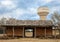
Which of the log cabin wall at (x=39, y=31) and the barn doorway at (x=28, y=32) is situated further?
the barn doorway at (x=28, y=32)

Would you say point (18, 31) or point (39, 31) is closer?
point (18, 31)

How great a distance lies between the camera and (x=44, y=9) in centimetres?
4431

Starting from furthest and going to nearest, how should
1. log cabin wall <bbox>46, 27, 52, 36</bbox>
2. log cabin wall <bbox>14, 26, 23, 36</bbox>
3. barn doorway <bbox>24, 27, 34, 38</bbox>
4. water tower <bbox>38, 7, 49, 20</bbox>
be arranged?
water tower <bbox>38, 7, 49, 20</bbox> → barn doorway <bbox>24, 27, 34, 38</bbox> → log cabin wall <bbox>46, 27, 52, 36</bbox> → log cabin wall <bbox>14, 26, 23, 36</bbox>

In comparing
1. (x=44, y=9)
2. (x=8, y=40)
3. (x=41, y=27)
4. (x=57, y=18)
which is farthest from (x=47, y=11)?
(x=57, y=18)

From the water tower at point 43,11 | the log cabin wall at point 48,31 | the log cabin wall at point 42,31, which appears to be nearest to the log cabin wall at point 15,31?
the log cabin wall at point 42,31

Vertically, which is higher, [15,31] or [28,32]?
[15,31]

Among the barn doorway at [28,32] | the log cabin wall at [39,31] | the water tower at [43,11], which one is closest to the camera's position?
the log cabin wall at [39,31]

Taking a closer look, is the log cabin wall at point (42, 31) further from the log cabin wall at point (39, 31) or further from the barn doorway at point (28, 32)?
the barn doorway at point (28, 32)

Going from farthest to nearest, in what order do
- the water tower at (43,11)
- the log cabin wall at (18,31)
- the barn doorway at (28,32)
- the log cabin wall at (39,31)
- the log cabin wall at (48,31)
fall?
the water tower at (43,11) → the barn doorway at (28,32) → the log cabin wall at (48,31) → the log cabin wall at (39,31) → the log cabin wall at (18,31)

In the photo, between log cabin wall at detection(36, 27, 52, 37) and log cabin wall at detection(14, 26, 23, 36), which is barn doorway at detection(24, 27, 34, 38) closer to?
log cabin wall at detection(36, 27, 52, 37)

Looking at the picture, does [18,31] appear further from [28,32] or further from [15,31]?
[28,32]

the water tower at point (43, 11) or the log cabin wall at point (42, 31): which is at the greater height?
the water tower at point (43, 11)

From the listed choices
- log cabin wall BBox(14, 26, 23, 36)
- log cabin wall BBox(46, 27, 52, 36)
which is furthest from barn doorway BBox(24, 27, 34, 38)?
log cabin wall BBox(46, 27, 52, 36)

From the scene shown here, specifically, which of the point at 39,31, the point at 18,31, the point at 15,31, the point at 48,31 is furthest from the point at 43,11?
the point at 15,31
